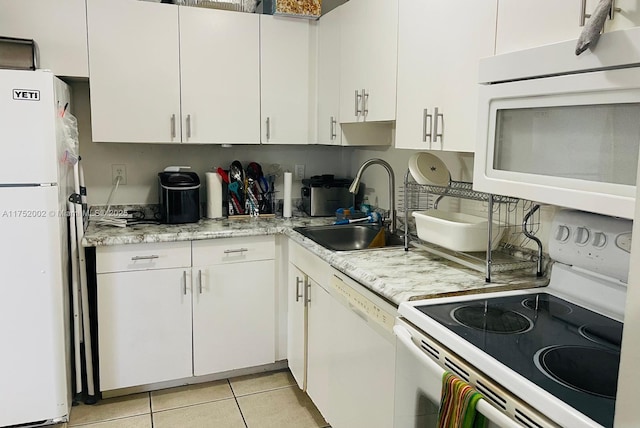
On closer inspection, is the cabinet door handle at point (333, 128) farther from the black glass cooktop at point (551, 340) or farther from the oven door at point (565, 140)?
the black glass cooktop at point (551, 340)

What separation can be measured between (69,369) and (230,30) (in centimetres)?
→ 197

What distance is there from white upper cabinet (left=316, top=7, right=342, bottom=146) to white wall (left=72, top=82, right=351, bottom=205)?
1.51ft

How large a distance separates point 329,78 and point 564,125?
1.76m

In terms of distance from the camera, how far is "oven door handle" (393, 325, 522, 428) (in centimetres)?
102

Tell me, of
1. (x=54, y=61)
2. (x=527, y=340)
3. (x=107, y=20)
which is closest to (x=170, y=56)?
(x=107, y=20)

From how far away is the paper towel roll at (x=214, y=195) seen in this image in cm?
296

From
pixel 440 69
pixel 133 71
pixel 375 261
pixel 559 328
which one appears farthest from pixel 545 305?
pixel 133 71

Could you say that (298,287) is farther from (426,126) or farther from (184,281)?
(426,126)

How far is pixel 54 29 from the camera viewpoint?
8.11ft

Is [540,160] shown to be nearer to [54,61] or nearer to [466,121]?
[466,121]

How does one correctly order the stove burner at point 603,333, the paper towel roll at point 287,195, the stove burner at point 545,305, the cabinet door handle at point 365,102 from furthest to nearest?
the paper towel roll at point 287,195, the cabinet door handle at point 365,102, the stove burner at point 545,305, the stove burner at point 603,333

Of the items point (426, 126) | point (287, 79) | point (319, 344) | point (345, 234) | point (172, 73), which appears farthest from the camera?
point (287, 79)

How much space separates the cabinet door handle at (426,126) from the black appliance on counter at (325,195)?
1274mm

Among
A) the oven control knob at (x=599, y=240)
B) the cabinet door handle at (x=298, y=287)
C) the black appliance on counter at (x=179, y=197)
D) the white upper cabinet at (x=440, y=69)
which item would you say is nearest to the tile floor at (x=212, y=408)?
the cabinet door handle at (x=298, y=287)
